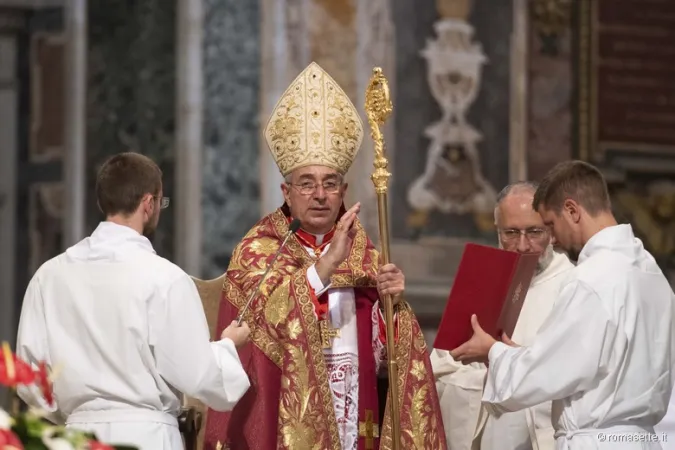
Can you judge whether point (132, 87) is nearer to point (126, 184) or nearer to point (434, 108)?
point (434, 108)

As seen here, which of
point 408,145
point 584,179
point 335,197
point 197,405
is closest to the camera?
point 584,179

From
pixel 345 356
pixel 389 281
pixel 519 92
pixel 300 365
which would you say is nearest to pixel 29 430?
pixel 300 365

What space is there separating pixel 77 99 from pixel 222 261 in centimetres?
134

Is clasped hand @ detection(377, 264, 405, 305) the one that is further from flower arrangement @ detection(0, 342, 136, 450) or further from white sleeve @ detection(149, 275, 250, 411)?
flower arrangement @ detection(0, 342, 136, 450)

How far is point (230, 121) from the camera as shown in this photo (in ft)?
27.7

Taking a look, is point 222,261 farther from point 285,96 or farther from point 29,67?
point 285,96

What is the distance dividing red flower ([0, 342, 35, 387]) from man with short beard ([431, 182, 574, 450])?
10.2ft

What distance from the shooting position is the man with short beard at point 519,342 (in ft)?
20.0

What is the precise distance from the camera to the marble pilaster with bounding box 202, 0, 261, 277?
840 centimetres

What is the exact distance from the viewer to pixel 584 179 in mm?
5270

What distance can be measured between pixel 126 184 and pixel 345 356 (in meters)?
1.12

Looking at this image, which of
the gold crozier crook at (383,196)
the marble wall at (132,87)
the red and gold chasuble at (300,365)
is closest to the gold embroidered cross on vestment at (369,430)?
the red and gold chasuble at (300,365)

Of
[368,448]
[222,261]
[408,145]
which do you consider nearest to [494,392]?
[368,448]

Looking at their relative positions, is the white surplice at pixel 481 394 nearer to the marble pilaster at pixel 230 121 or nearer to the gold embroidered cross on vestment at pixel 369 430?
the gold embroidered cross on vestment at pixel 369 430
